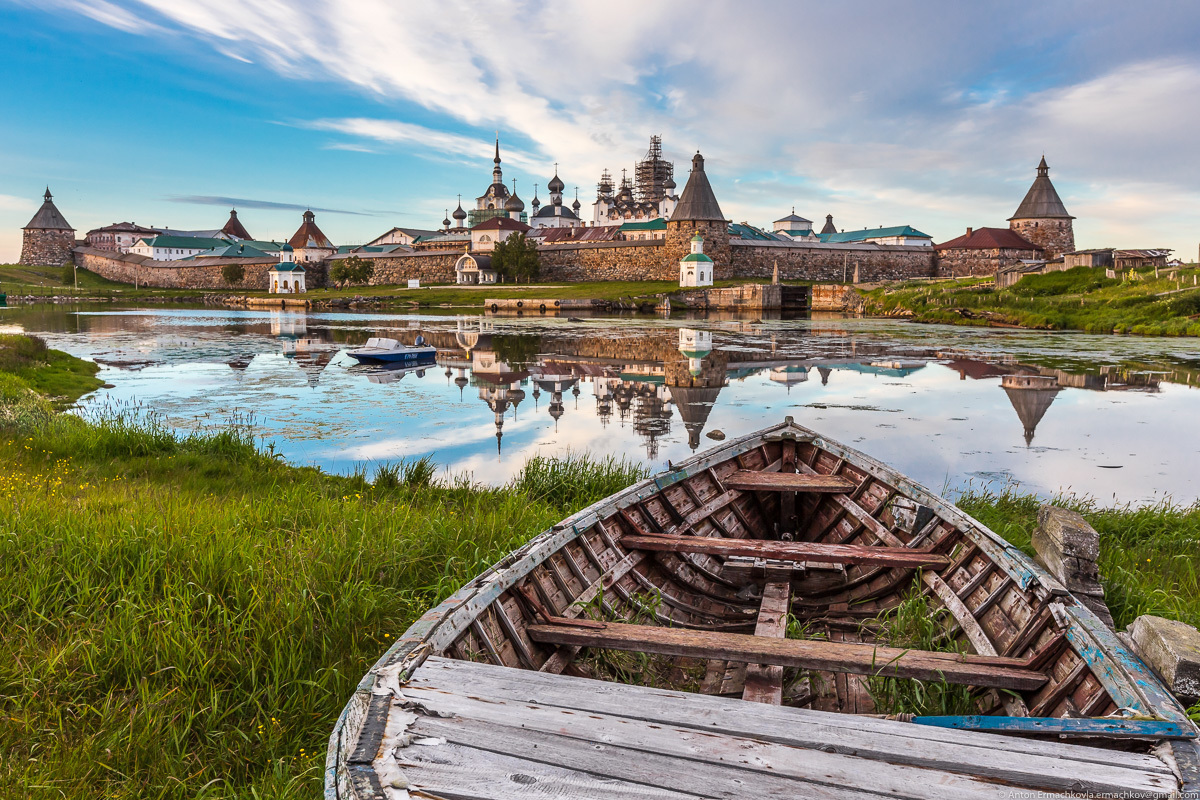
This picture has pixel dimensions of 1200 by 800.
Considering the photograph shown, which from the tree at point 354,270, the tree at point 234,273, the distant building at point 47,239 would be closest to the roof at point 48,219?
the distant building at point 47,239

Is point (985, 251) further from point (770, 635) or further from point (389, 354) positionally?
point (770, 635)

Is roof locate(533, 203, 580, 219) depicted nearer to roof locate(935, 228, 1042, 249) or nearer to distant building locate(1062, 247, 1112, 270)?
roof locate(935, 228, 1042, 249)

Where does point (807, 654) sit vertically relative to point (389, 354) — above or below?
below

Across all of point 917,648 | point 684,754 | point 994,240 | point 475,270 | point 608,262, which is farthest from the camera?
point 475,270

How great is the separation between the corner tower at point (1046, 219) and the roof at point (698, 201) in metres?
24.1

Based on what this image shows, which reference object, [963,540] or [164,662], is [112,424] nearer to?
[164,662]

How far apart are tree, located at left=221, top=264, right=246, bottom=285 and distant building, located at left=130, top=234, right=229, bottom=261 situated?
598 inches

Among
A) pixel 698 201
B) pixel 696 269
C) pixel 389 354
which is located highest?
pixel 698 201

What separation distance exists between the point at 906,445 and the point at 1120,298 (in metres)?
24.0

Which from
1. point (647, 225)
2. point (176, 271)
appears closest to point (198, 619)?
point (647, 225)

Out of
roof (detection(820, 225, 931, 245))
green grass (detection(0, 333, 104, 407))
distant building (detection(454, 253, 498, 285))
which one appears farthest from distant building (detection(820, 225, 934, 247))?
green grass (detection(0, 333, 104, 407))

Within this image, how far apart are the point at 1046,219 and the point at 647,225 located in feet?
110

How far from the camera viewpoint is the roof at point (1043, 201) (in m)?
56.4

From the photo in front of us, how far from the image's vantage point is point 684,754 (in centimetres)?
183
